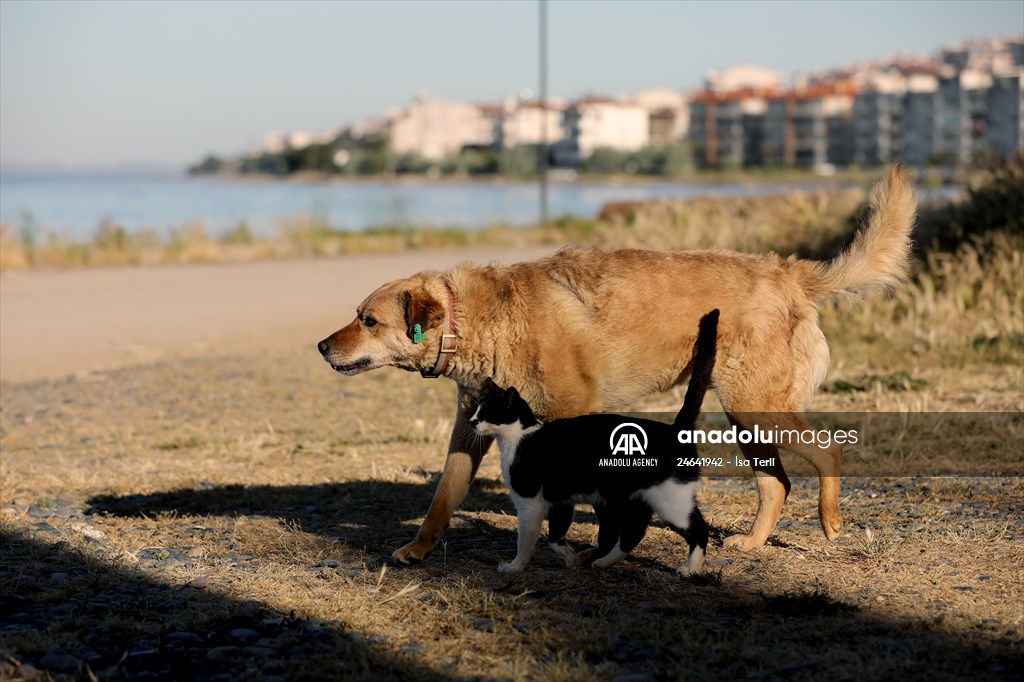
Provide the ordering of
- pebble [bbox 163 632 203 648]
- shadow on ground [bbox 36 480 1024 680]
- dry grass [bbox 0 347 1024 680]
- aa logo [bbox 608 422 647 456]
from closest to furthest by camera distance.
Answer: shadow on ground [bbox 36 480 1024 680]
dry grass [bbox 0 347 1024 680]
pebble [bbox 163 632 203 648]
aa logo [bbox 608 422 647 456]

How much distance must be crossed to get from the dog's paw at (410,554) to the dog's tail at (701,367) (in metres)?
1.39

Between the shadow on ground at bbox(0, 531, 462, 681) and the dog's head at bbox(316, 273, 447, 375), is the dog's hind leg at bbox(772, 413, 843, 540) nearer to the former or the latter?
the dog's head at bbox(316, 273, 447, 375)

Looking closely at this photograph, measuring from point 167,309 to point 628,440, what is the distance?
44.7 feet

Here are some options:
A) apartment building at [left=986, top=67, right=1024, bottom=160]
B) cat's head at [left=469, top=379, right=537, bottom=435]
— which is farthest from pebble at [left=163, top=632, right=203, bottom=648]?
apartment building at [left=986, top=67, right=1024, bottom=160]

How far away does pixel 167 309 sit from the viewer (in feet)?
57.7

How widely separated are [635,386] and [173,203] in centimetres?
5257

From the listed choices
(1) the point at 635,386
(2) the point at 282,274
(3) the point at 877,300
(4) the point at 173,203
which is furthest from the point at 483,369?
(4) the point at 173,203

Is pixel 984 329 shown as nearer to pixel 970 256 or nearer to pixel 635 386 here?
pixel 970 256

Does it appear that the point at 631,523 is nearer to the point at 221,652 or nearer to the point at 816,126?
the point at 221,652

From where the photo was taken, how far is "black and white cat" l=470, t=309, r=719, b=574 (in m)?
5.20

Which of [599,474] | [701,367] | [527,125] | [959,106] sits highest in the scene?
[527,125]

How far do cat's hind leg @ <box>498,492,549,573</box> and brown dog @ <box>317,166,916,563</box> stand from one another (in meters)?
0.49

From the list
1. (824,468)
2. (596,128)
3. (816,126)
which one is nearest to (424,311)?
(824,468)

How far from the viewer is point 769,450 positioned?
597 centimetres
